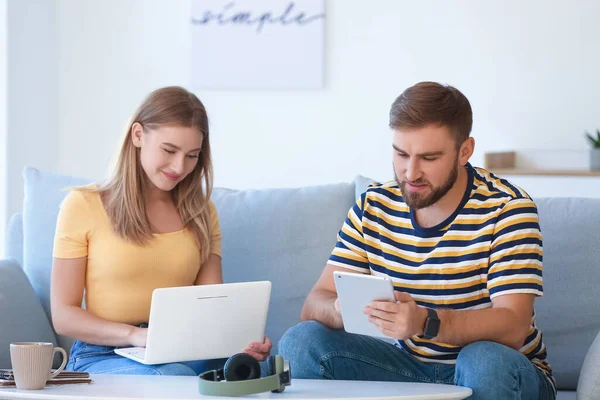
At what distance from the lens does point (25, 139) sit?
385 cm

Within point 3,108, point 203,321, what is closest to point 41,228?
point 203,321

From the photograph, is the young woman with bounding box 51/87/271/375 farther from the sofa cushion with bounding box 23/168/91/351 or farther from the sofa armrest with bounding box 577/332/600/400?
the sofa armrest with bounding box 577/332/600/400

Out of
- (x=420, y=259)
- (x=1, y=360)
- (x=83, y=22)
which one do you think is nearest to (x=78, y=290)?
(x=1, y=360)

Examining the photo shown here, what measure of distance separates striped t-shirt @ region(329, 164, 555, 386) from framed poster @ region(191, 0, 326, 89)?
6.58ft

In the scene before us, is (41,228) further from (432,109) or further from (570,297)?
(570,297)

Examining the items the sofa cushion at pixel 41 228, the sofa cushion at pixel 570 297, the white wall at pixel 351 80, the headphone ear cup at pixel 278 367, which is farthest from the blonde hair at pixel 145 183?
the white wall at pixel 351 80

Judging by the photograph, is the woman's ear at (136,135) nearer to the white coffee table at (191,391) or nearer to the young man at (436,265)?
the young man at (436,265)

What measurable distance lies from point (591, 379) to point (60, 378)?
3.63 feet

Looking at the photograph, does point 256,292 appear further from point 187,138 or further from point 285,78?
point 285,78

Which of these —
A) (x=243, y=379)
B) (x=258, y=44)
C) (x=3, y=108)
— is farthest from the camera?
(x=258, y=44)

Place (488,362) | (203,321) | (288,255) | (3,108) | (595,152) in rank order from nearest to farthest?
(488,362)
(203,321)
(288,255)
(595,152)
(3,108)

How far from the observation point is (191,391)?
5.22 feet

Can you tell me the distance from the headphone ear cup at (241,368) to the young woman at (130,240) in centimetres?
47

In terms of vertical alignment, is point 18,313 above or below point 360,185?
below
